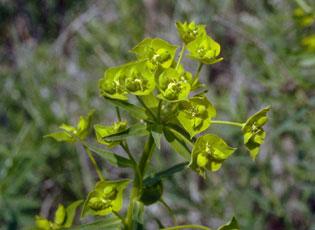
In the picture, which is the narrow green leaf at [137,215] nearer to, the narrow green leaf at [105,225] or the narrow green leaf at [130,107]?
the narrow green leaf at [105,225]

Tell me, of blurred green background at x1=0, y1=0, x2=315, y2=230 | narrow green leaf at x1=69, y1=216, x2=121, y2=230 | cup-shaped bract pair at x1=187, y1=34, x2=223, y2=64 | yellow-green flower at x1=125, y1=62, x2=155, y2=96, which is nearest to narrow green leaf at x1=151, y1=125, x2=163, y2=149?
yellow-green flower at x1=125, y1=62, x2=155, y2=96

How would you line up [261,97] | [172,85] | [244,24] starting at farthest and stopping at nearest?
1. [244,24]
2. [261,97]
3. [172,85]

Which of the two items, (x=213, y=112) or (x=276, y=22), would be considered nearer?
(x=213, y=112)

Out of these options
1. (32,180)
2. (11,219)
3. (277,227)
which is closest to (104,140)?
(11,219)

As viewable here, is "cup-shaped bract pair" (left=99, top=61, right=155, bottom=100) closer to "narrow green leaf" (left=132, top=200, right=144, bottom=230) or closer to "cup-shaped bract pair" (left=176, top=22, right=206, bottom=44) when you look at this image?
"cup-shaped bract pair" (left=176, top=22, right=206, bottom=44)

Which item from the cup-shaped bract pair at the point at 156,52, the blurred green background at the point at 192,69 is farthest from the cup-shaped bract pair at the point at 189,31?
the blurred green background at the point at 192,69

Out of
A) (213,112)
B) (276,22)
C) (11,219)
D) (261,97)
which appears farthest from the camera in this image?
(276,22)

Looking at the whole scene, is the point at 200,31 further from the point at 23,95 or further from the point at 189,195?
the point at 23,95

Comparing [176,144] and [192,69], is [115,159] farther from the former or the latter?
[192,69]
